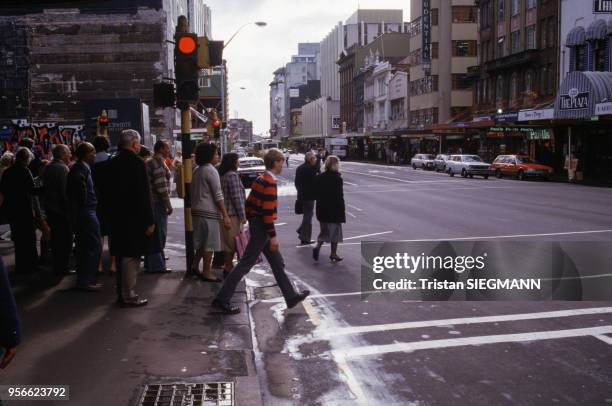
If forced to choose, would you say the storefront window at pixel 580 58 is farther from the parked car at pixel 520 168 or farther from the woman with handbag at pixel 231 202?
the woman with handbag at pixel 231 202

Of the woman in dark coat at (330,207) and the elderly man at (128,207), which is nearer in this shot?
the elderly man at (128,207)

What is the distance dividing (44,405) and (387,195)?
926 inches

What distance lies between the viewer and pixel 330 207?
1155cm

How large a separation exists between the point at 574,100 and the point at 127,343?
35.7 meters

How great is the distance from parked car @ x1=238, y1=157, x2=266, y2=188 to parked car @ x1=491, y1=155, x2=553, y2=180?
15.3m

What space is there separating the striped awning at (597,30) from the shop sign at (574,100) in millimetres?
4875

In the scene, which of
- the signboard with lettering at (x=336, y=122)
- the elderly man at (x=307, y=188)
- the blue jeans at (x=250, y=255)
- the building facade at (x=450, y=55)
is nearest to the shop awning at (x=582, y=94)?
the elderly man at (x=307, y=188)

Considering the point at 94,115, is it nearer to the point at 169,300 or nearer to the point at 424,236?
the point at 424,236

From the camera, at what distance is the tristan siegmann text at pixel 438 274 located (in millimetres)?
9062

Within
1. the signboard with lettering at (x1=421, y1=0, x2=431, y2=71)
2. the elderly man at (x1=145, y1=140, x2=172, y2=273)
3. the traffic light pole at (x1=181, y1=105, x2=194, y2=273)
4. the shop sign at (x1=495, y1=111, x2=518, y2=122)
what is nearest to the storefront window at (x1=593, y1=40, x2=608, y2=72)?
the shop sign at (x1=495, y1=111, x2=518, y2=122)

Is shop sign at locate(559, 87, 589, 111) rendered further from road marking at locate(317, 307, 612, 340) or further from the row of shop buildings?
road marking at locate(317, 307, 612, 340)

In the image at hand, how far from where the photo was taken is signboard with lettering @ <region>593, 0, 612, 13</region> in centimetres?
2980

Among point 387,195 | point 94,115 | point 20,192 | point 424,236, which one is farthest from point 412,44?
point 20,192

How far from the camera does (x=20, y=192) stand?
33.4ft
